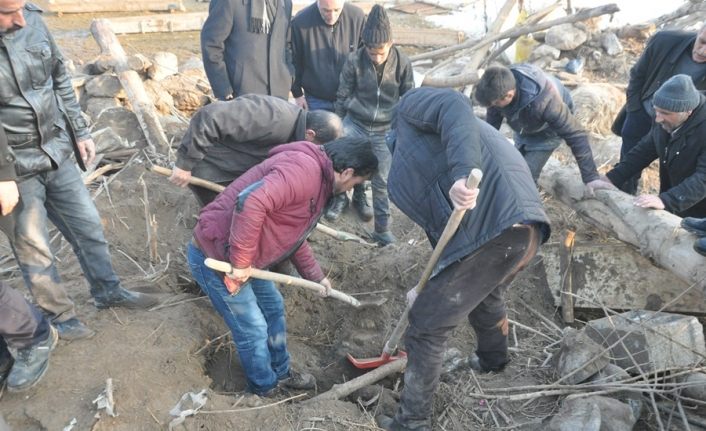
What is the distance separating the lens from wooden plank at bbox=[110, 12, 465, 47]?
1343 cm

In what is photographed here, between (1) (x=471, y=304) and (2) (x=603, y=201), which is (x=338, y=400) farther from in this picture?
(2) (x=603, y=201)

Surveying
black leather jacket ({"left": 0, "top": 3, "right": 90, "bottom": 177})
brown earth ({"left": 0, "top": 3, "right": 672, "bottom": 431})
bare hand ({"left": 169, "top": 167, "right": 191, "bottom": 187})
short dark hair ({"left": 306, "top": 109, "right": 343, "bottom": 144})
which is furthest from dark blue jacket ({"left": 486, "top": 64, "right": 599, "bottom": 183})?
black leather jacket ({"left": 0, "top": 3, "right": 90, "bottom": 177})

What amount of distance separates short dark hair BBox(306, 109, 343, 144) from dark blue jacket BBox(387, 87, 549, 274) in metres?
0.76

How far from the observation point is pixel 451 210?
2713mm

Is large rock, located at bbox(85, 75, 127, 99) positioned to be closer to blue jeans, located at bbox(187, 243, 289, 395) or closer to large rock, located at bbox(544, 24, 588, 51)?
blue jeans, located at bbox(187, 243, 289, 395)

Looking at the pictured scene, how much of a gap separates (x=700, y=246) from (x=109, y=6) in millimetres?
15988

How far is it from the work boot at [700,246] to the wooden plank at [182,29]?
1107 centimetres

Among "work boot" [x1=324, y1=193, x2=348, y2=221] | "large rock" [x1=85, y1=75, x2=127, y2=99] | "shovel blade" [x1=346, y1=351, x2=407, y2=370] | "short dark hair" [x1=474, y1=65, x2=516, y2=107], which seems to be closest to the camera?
"shovel blade" [x1=346, y1=351, x2=407, y2=370]

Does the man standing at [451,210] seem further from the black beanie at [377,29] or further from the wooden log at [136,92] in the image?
the wooden log at [136,92]

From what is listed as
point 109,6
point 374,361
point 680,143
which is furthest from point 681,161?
point 109,6

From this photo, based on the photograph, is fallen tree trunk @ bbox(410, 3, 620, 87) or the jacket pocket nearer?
the jacket pocket

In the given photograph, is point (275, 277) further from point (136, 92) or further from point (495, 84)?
point (136, 92)

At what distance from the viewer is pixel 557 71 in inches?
407

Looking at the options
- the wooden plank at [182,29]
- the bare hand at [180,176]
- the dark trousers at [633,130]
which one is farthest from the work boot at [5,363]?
the wooden plank at [182,29]
